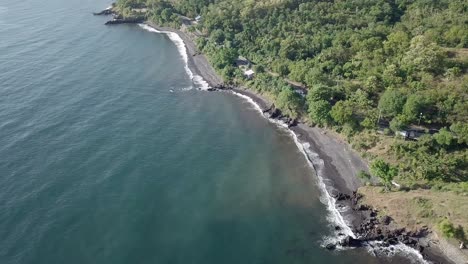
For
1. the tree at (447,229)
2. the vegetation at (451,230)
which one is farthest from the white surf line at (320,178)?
the vegetation at (451,230)

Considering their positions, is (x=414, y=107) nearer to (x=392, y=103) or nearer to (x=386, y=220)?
(x=392, y=103)

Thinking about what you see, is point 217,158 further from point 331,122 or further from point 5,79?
point 5,79

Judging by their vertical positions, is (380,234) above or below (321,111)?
below

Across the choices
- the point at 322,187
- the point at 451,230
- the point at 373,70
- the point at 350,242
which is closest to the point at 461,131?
A: the point at 451,230

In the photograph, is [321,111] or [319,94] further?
[319,94]

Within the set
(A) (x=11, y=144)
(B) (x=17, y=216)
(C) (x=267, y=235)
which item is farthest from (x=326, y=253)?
(A) (x=11, y=144)
